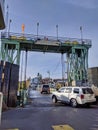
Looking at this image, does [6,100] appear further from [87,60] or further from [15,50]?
[87,60]

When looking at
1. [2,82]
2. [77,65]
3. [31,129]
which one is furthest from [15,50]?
[31,129]

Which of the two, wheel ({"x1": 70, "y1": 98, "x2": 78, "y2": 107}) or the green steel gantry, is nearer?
wheel ({"x1": 70, "y1": 98, "x2": 78, "y2": 107})

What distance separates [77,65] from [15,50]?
11.8 meters

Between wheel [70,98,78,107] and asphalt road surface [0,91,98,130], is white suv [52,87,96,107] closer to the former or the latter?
wheel [70,98,78,107]

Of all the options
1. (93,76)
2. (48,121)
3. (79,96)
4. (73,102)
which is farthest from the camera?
(93,76)

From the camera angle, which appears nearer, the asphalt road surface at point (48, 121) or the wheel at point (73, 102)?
the asphalt road surface at point (48, 121)

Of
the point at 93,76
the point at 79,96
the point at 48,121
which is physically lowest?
the point at 48,121

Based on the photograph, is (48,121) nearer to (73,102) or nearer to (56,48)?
(73,102)

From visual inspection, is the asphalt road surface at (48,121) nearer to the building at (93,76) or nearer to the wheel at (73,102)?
the wheel at (73,102)

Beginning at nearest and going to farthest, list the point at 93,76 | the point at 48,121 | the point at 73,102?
the point at 48,121 → the point at 73,102 → the point at 93,76

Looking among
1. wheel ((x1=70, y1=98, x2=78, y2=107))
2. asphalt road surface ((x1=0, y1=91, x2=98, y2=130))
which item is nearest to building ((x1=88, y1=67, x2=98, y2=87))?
wheel ((x1=70, y1=98, x2=78, y2=107))

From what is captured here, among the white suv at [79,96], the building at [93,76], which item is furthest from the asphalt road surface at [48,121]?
the building at [93,76]

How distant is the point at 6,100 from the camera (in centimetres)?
1477

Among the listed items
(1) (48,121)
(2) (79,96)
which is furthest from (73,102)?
(1) (48,121)
